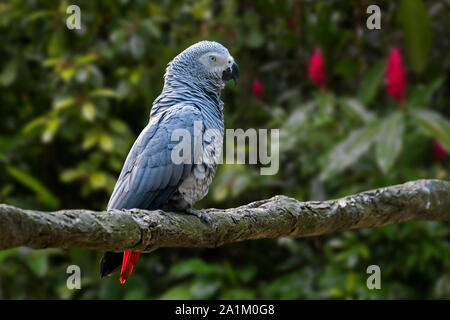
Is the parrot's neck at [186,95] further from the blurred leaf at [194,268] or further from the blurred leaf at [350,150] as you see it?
the blurred leaf at [194,268]

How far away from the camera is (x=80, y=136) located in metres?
3.07

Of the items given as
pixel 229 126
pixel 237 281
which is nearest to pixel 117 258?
pixel 237 281

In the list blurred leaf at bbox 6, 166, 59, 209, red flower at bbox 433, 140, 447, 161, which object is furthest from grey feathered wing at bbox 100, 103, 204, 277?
red flower at bbox 433, 140, 447, 161

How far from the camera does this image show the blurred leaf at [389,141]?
2.30 metres

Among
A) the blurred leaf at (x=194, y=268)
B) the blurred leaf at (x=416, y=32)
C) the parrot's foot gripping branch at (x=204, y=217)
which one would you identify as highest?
the blurred leaf at (x=416, y=32)

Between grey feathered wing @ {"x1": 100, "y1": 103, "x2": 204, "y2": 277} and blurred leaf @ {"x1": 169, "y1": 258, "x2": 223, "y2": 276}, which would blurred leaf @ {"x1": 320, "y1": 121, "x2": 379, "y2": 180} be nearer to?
blurred leaf @ {"x1": 169, "y1": 258, "x2": 223, "y2": 276}

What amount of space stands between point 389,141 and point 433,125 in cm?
23

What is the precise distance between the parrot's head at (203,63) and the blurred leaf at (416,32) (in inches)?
55.9

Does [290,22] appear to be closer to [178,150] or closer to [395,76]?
[395,76]

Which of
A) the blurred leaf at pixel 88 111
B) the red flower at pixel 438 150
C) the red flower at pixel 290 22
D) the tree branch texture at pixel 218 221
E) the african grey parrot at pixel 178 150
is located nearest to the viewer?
the tree branch texture at pixel 218 221

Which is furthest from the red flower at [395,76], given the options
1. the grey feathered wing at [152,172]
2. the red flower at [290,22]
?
the grey feathered wing at [152,172]

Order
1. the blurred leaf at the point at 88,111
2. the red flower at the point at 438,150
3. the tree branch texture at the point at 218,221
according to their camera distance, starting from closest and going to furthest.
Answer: the tree branch texture at the point at 218,221, the blurred leaf at the point at 88,111, the red flower at the point at 438,150

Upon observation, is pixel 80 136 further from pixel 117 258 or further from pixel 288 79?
pixel 117 258

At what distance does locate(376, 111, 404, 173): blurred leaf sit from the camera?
2299mm
